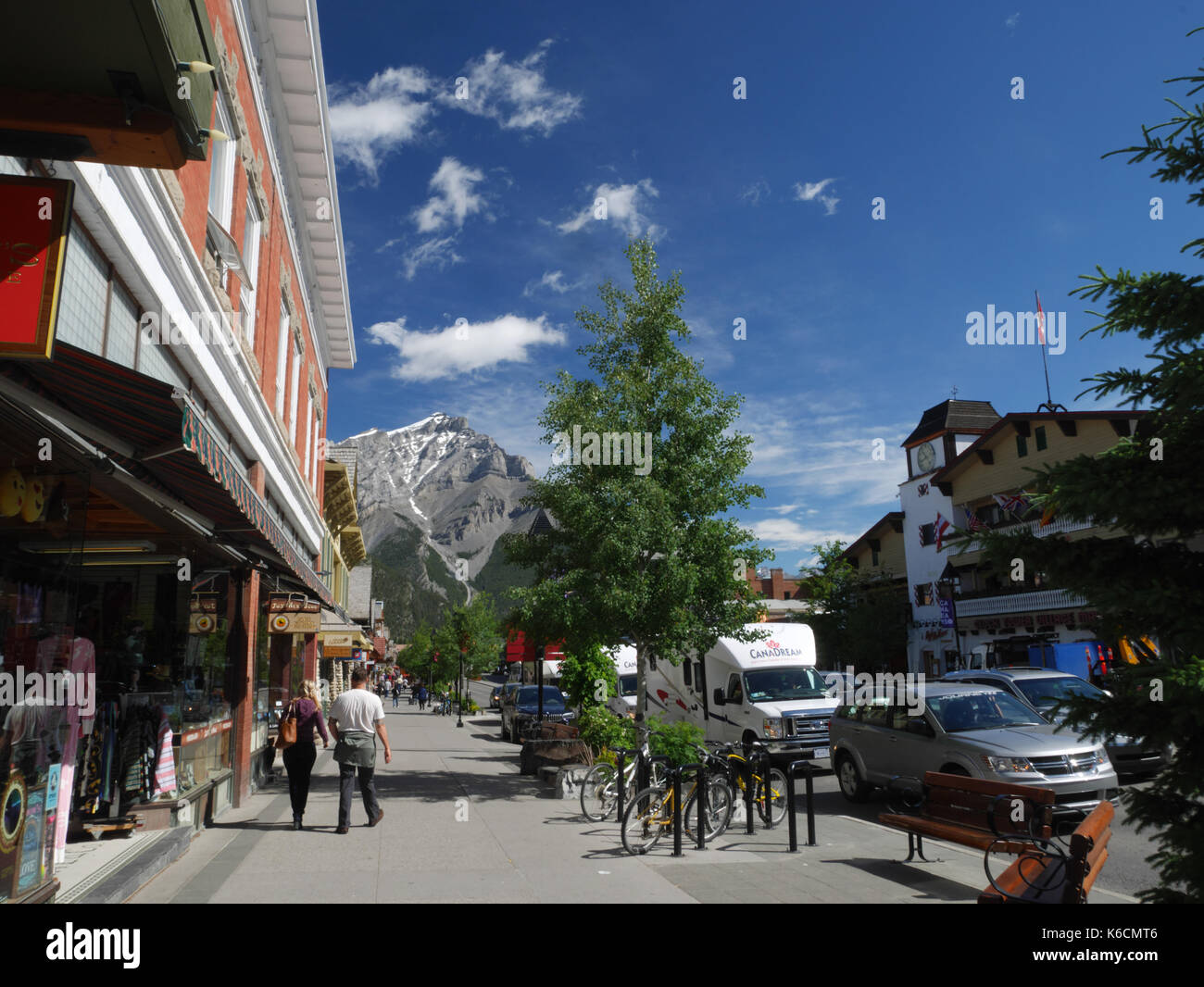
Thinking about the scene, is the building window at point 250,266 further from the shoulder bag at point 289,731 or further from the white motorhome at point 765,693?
the white motorhome at point 765,693

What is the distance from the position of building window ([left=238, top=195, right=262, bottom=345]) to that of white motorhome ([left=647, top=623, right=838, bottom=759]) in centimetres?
994

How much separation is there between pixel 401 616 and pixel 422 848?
546 ft

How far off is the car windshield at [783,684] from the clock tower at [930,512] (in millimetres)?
28907

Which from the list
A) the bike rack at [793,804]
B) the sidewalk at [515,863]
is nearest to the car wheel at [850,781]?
the sidewalk at [515,863]

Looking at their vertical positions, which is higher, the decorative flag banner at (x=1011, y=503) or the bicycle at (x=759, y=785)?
the decorative flag banner at (x=1011, y=503)

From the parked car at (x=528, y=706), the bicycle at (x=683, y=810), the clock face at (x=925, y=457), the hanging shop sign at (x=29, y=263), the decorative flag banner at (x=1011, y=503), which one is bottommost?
the parked car at (x=528, y=706)

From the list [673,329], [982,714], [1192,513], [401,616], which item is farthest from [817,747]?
[401,616]

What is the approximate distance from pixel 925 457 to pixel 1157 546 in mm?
47555

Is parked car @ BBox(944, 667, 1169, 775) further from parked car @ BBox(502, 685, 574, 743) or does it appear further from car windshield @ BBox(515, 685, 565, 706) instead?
car windshield @ BBox(515, 685, 565, 706)

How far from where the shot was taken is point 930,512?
158ft

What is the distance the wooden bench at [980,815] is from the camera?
7293 mm

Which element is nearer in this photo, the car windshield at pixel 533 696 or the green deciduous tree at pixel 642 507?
the green deciduous tree at pixel 642 507
